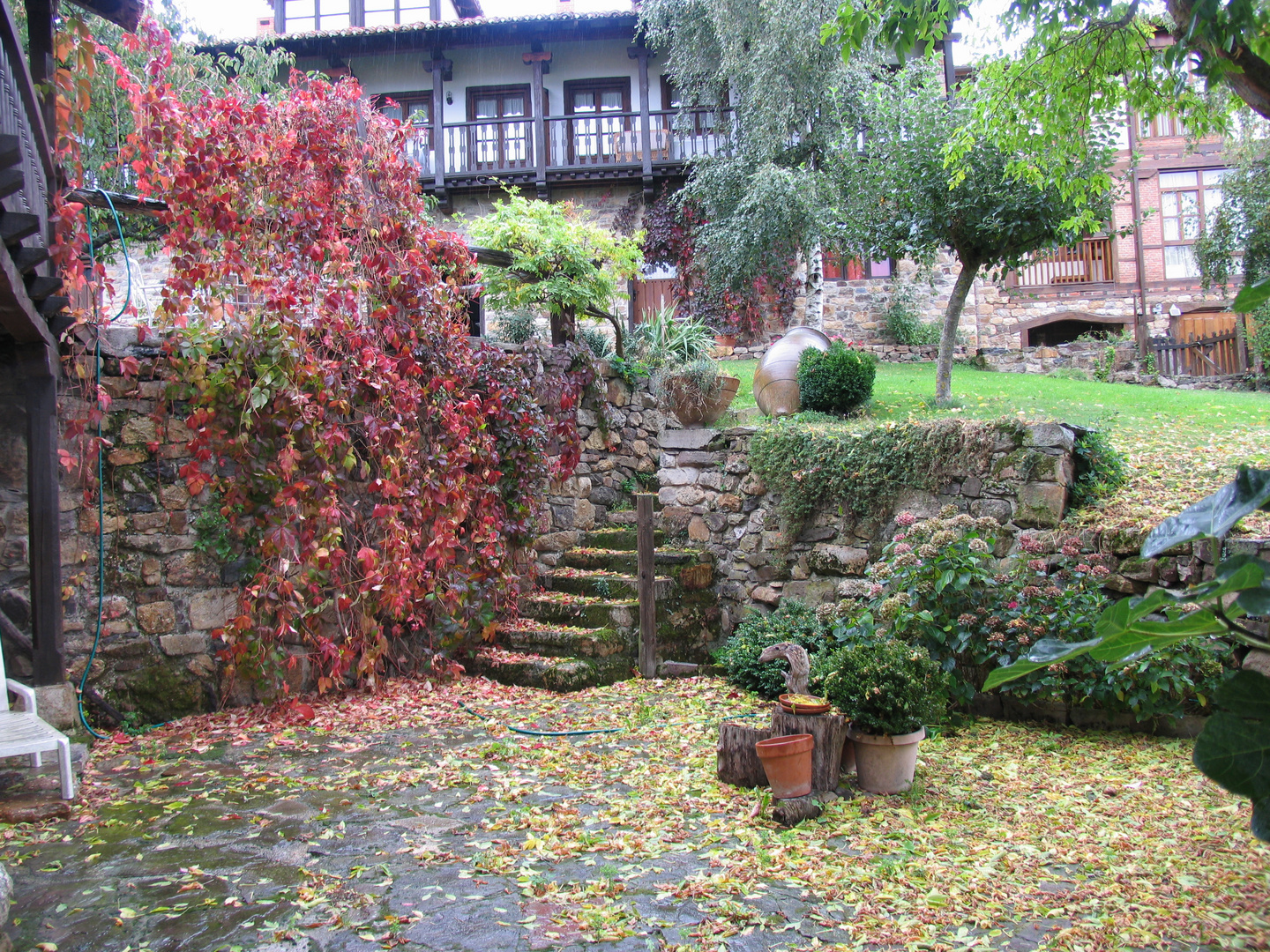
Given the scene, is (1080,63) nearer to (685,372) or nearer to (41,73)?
(685,372)

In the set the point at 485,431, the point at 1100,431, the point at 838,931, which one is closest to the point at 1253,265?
the point at 1100,431

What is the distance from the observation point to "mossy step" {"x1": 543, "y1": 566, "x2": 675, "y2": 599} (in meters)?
6.63

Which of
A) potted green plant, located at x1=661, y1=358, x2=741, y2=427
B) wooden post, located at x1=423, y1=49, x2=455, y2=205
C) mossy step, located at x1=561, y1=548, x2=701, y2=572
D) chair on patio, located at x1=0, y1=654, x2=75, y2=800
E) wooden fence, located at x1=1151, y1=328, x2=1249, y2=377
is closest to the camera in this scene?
chair on patio, located at x1=0, y1=654, x2=75, y2=800

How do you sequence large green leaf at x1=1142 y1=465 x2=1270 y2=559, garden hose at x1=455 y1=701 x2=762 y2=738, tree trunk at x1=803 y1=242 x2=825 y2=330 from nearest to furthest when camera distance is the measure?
large green leaf at x1=1142 y1=465 x2=1270 y2=559 < garden hose at x1=455 y1=701 x2=762 y2=738 < tree trunk at x1=803 y1=242 x2=825 y2=330

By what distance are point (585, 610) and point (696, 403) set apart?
89.9 inches

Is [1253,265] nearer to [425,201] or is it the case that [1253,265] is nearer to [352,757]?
[425,201]

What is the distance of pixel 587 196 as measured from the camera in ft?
45.3

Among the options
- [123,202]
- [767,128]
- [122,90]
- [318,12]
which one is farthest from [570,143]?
[123,202]

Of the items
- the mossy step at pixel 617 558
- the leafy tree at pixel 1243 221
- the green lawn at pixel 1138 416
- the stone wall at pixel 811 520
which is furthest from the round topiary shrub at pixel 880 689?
the leafy tree at pixel 1243 221

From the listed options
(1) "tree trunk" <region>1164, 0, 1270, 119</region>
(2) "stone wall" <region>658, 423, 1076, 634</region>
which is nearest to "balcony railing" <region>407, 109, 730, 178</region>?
(2) "stone wall" <region>658, 423, 1076, 634</region>

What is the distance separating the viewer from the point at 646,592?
6043 mm

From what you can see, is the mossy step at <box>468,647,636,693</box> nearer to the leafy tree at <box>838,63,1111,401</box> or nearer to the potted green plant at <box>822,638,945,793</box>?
the potted green plant at <box>822,638,945,793</box>

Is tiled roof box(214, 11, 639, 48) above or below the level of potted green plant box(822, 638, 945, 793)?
above

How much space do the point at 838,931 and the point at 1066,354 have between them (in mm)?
11680
